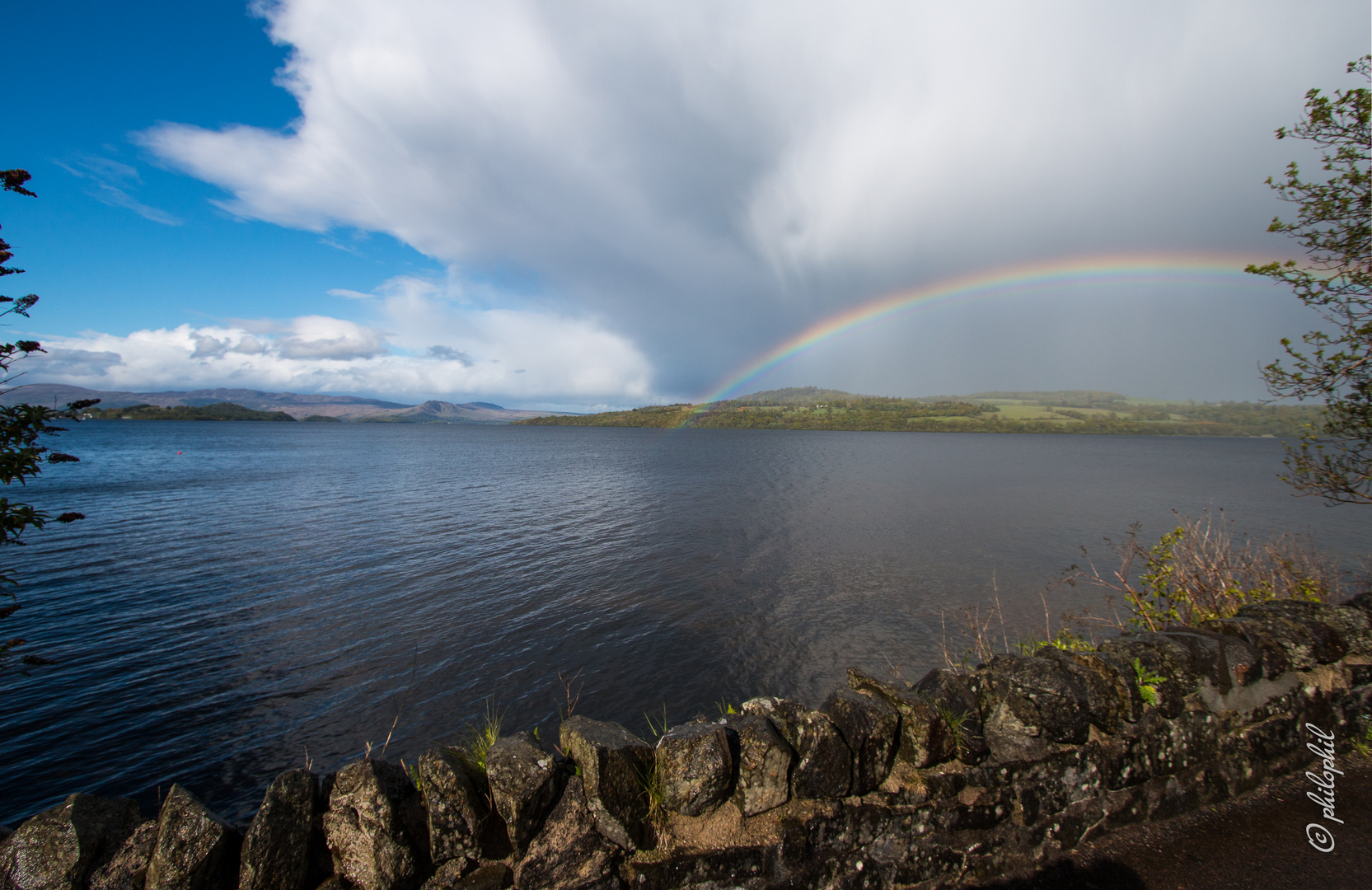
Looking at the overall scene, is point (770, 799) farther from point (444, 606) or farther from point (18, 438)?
point (444, 606)

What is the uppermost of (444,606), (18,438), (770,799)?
(18,438)

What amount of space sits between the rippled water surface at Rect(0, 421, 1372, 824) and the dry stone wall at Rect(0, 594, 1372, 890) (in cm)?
758

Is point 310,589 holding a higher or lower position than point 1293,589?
lower

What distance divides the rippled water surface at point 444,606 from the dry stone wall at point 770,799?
7581 mm

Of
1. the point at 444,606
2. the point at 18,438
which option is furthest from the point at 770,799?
the point at 444,606

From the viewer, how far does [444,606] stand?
676 inches

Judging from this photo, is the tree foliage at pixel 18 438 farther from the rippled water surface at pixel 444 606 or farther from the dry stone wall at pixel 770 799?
the rippled water surface at pixel 444 606

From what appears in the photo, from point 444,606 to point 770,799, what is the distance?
15.9 m

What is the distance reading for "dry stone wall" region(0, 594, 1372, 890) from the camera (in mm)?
3236

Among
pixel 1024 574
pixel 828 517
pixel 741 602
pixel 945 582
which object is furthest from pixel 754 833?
pixel 828 517

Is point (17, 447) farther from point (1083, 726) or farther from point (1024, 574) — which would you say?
point (1024, 574)

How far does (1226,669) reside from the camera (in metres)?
4.86

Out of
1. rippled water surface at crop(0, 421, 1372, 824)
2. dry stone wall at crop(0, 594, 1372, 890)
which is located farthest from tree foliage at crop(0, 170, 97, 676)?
rippled water surface at crop(0, 421, 1372, 824)

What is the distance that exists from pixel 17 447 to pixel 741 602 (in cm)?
1614
